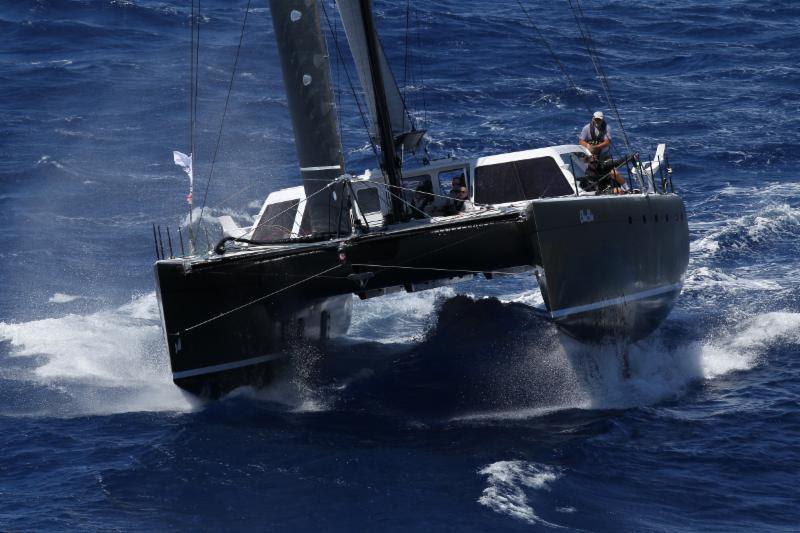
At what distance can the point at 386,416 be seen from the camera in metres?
14.5

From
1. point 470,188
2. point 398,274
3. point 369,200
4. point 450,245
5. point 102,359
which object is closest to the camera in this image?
point 450,245

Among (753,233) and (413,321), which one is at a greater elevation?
(753,233)

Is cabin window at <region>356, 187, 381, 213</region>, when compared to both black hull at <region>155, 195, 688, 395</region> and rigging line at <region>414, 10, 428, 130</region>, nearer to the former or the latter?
black hull at <region>155, 195, 688, 395</region>

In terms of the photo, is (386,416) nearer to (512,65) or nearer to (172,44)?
(512,65)

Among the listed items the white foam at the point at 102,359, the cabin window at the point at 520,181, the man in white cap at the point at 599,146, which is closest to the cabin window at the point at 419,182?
the cabin window at the point at 520,181

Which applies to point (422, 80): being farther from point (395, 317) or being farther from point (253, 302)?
point (253, 302)

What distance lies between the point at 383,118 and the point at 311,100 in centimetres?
106

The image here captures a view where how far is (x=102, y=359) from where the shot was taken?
17469 millimetres

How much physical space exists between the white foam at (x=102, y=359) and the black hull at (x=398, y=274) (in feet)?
2.98

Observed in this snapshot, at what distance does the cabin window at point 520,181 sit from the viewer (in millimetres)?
16047

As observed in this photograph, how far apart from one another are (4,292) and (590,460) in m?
12.3

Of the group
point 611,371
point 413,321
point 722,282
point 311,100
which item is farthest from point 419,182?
point 722,282

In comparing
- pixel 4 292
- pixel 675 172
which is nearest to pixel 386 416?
pixel 4 292

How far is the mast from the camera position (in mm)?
14930
